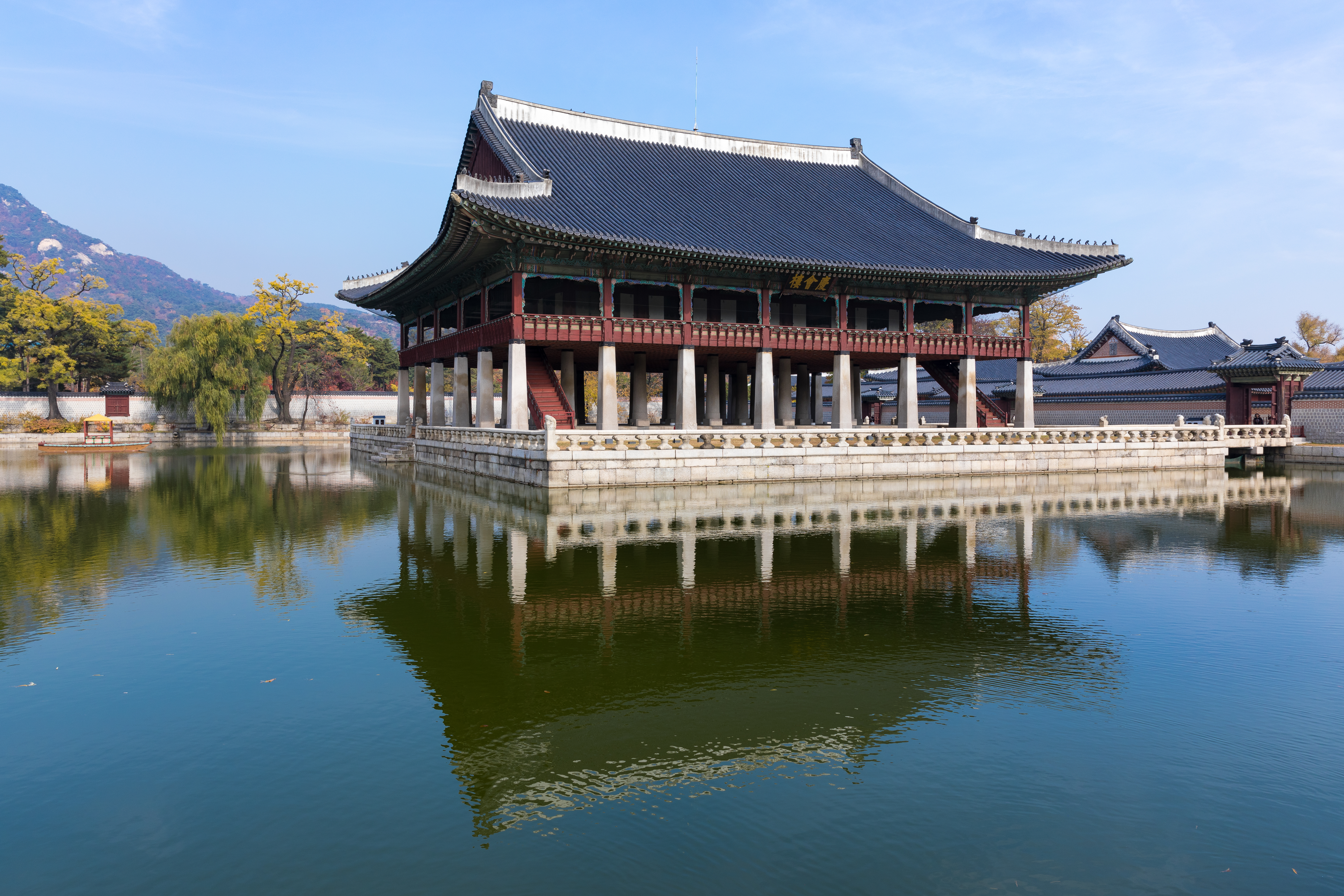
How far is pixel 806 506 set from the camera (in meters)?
22.5

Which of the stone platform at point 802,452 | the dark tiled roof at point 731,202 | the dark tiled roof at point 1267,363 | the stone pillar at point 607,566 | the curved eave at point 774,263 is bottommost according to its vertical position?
the stone pillar at point 607,566

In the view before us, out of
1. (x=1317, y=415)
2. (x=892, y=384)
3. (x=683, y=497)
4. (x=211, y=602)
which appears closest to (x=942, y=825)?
(x=211, y=602)

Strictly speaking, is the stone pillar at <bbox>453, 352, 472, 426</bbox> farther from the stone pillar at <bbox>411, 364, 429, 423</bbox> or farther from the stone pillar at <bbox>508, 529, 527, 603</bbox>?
the stone pillar at <bbox>508, 529, 527, 603</bbox>

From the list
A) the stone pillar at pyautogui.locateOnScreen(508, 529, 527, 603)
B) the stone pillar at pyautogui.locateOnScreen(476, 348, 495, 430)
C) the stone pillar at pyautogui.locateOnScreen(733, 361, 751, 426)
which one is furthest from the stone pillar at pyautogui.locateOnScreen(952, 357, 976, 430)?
the stone pillar at pyautogui.locateOnScreen(508, 529, 527, 603)

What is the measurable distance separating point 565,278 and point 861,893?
2790cm

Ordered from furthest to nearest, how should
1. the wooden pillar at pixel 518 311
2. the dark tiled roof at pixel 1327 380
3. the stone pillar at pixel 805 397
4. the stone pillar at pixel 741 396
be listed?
the stone pillar at pixel 805 397 < the stone pillar at pixel 741 396 < the dark tiled roof at pixel 1327 380 < the wooden pillar at pixel 518 311

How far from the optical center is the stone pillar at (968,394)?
37906mm

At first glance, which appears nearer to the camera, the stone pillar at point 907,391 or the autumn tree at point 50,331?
the stone pillar at point 907,391

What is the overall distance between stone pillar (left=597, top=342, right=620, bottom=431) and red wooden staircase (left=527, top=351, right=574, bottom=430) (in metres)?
1.20

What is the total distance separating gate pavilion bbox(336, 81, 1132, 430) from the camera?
30.5 meters

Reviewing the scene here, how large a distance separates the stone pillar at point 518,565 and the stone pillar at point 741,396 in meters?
28.1

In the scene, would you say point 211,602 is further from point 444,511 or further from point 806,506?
point 806,506

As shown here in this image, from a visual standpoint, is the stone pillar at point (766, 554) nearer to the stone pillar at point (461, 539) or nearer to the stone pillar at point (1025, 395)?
the stone pillar at point (461, 539)

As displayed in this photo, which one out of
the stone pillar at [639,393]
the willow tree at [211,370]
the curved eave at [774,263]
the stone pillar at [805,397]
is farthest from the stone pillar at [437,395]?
the willow tree at [211,370]
